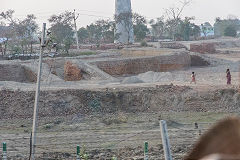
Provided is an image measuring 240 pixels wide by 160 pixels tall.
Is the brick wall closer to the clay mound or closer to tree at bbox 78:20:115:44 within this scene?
the clay mound

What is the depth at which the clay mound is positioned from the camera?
36.2m

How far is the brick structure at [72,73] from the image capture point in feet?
116

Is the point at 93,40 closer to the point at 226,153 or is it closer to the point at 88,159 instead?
the point at 88,159

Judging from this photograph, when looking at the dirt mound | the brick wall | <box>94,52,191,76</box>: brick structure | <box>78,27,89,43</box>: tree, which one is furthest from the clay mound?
<box>78,27,89,43</box>: tree

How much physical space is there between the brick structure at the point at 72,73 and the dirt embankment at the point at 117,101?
8999 millimetres

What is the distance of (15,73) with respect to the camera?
36.3 metres

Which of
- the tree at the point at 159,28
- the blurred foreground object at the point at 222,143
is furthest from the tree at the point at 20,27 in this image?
the blurred foreground object at the point at 222,143

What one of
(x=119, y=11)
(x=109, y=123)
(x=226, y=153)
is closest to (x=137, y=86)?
(x=109, y=123)

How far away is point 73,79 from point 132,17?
3421 cm

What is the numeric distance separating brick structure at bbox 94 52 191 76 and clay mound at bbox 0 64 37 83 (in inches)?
162

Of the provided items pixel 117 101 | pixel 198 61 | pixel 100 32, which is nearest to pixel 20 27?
pixel 100 32

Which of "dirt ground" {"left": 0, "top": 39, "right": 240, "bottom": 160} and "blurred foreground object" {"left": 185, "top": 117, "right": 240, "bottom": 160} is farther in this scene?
"dirt ground" {"left": 0, "top": 39, "right": 240, "bottom": 160}

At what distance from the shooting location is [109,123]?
2230cm

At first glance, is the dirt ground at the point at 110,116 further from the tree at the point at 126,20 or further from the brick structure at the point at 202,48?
the tree at the point at 126,20
